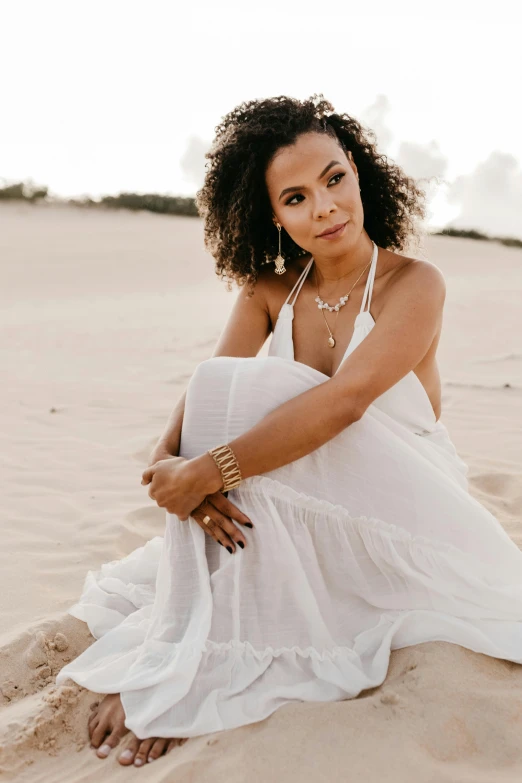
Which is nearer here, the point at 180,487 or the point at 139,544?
the point at 180,487

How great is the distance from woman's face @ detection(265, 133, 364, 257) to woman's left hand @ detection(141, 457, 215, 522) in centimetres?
101

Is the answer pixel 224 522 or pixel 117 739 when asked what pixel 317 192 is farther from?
pixel 117 739

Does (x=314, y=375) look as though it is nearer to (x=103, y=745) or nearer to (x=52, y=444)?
(x=103, y=745)

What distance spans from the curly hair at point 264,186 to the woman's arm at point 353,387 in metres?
0.56

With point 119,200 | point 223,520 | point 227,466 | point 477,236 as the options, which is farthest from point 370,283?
point 477,236

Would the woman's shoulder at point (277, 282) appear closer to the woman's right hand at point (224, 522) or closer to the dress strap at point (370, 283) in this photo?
the dress strap at point (370, 283)

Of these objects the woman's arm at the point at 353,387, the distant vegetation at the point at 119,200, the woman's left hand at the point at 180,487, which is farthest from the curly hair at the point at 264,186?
the distant vegetation at the point at 119,200

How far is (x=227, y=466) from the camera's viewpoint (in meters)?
2.22

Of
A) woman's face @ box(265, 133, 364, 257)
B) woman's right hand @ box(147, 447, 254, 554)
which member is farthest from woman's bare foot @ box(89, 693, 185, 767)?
woman's face @ box(265, 133, 364, 257)

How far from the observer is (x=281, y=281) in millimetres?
3213

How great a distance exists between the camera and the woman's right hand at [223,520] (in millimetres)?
2207

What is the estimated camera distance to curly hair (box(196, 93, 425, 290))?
293 centimetres

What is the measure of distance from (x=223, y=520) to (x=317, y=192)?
1.26 meters

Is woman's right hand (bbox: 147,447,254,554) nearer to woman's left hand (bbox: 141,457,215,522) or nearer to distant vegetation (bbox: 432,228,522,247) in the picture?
woman's left hand (bbox: 141,457,215,522)
